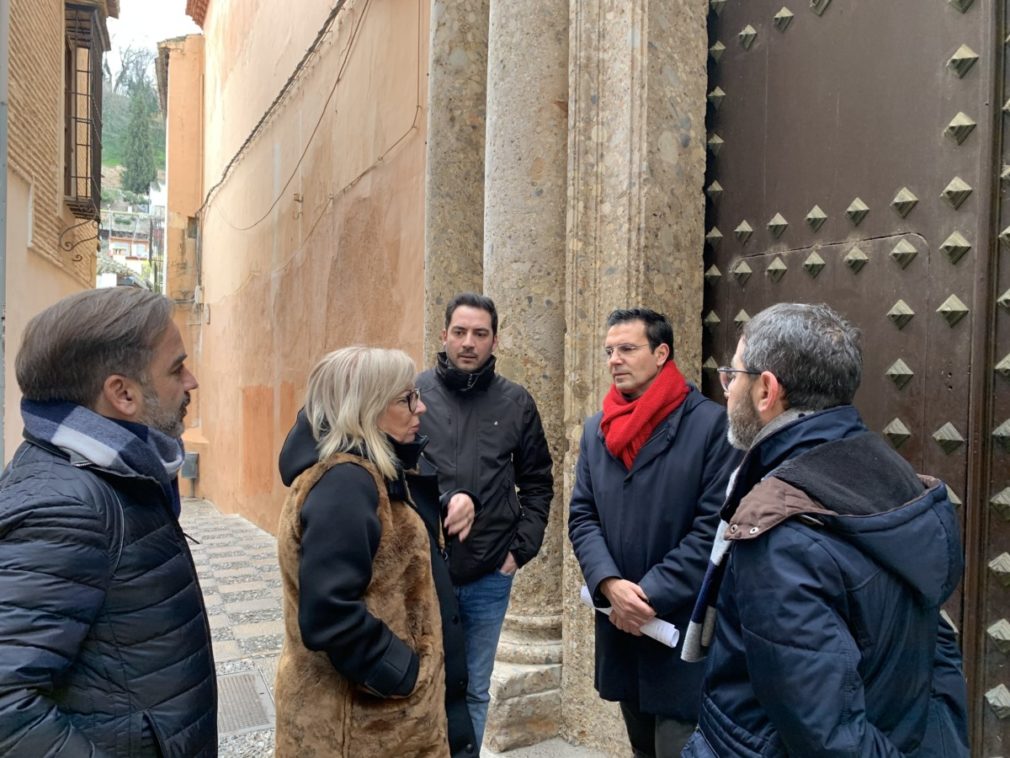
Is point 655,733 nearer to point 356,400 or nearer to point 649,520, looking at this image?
point 649,520

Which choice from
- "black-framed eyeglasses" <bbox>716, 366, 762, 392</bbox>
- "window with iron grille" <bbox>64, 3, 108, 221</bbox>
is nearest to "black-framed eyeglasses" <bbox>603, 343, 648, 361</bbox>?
"black-framed eyeglasses" <bbox>716, 366, 762, 392</bbox>

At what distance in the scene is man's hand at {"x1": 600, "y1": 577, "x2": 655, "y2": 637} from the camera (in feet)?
7.48

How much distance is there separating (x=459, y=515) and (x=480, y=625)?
545 millimetres

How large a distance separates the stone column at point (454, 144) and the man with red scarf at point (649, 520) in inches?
91.9

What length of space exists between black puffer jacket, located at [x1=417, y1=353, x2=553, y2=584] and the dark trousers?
2.24 feet

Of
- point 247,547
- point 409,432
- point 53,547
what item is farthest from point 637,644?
point 247,547

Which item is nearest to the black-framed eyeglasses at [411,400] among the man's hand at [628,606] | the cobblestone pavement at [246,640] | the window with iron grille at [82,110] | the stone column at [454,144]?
the man's hand at [628,606]

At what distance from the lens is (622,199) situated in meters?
3.30

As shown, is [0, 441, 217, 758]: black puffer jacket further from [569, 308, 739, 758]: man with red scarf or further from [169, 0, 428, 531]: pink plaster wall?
[169, 0, 428, 531]: pink plaster wall

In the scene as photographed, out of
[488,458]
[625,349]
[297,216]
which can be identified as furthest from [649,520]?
[297,216]

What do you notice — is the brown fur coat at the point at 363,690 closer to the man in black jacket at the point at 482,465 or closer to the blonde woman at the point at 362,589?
the blonde woman at the point at 362,589

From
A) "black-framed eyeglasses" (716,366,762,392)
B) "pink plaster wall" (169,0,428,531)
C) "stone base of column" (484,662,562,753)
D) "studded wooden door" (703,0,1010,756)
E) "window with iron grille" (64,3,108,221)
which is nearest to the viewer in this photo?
"black-framed eyeglasses" (716,366,762,392)

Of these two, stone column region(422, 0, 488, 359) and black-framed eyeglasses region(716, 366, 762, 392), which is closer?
black-framed eyeglasses region(716, 366, 762, 392)

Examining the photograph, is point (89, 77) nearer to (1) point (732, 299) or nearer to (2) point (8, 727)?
(1) point (732, 299)
